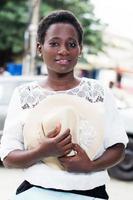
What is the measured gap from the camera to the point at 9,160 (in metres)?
1.57

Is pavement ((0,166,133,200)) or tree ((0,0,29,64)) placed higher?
tree ((0,0,29,64))

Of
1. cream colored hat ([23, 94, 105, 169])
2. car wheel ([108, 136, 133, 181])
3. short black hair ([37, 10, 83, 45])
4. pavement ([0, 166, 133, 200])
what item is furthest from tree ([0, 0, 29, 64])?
cream colored hat ([23, 94, 105, 169])

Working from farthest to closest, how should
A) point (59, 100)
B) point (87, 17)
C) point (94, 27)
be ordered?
point (94, 27), point (87, 17), point (59, 100)

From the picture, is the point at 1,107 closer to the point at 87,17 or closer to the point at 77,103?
the point at 77,103

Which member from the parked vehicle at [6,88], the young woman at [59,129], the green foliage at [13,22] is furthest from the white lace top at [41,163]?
the green foliage at [13,22]

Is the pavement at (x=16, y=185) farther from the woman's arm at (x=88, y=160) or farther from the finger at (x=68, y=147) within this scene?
the finger at (x=68, y=147)

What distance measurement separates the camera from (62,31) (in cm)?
160

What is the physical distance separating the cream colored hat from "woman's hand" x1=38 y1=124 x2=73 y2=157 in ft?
0.06

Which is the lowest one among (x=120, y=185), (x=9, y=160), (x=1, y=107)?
(x=120, y=185)

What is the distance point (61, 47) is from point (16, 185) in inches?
175

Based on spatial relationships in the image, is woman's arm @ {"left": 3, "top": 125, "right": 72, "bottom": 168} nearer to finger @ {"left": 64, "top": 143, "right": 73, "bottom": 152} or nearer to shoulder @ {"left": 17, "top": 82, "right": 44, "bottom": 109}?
finger @ {"left": 64, "top": 143, "right": 73, "bottom": 152}

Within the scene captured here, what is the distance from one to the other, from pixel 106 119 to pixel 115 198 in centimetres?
406

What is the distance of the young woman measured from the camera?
4.99 ft

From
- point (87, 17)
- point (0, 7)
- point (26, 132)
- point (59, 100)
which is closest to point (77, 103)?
point (59, 100)
